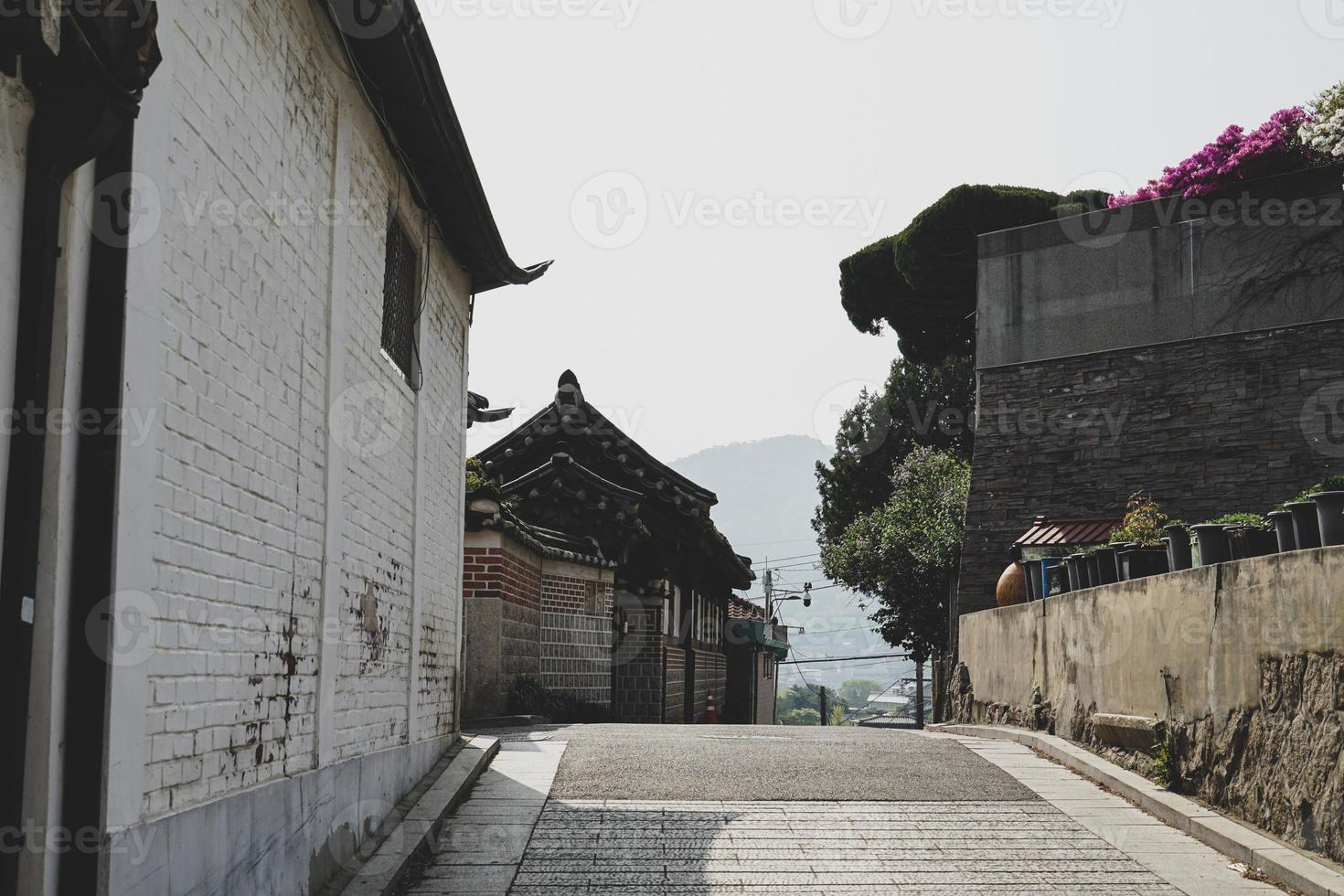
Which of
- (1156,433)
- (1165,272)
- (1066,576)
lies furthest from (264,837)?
(1165,272)

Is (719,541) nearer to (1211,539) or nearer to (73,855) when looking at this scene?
(1211,539)

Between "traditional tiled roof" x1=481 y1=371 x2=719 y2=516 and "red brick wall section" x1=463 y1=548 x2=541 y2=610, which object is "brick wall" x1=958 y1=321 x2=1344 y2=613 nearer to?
"traditional tiled roof" x1=481 y1=371 x2=719 y2=516

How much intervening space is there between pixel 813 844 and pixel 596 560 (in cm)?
1076

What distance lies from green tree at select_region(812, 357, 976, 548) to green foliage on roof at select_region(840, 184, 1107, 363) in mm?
5138

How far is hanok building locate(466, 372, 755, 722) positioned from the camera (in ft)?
46.7

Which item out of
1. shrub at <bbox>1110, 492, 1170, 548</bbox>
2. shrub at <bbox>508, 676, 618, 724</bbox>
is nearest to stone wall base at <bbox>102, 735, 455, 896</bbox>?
shrub at <bbox>1110, 492, 1170, 548</bbox>

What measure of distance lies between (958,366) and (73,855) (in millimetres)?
32272

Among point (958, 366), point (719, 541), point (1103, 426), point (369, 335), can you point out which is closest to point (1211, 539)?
point (369, 335)

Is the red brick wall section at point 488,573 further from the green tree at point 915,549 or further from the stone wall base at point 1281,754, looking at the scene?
the green tree at point 915,549

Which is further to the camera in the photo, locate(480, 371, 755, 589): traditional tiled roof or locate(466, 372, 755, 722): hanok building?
locate(480, 371, 755, 589): traditional tiled roof

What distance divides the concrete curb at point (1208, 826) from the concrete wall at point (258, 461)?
15.6ft

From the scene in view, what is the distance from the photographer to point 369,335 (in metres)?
7.16

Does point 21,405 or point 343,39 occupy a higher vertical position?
point 343,39

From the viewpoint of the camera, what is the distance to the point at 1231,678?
735 centimetres
